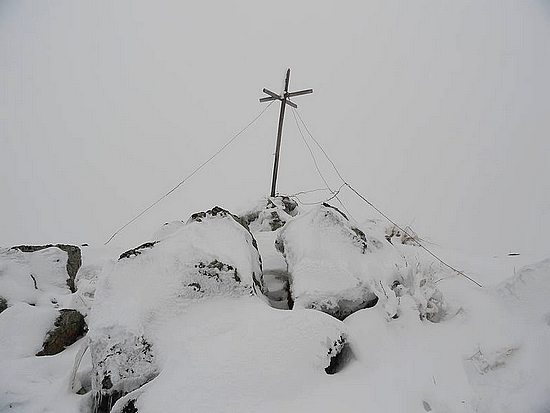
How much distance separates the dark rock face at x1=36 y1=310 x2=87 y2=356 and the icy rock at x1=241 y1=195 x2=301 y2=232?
3.67 m


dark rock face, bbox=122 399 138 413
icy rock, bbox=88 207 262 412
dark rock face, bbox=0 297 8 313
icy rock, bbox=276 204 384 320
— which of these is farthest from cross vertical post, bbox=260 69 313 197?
dark rock face, bbox=122 399 138 413

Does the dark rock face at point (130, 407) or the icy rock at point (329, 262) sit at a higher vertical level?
the icy rock at point (329, 262)

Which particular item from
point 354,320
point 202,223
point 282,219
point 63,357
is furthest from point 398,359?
point 282,219

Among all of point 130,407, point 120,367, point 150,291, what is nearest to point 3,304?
point 150,291

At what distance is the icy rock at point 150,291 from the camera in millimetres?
3178

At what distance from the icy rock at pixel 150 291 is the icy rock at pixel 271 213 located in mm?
2653

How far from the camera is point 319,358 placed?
3.07 m

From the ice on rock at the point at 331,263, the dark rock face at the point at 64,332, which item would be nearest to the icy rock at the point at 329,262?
the ice on rock at the point at 331,263

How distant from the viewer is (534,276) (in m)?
4.08

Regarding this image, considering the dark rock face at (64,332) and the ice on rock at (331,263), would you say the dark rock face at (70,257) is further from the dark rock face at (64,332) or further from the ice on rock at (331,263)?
the ice on rock at (331,263)

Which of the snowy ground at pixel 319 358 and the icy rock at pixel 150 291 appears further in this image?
the icy rock at pixel 150 291

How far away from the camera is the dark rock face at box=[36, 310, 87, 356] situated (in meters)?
4.25

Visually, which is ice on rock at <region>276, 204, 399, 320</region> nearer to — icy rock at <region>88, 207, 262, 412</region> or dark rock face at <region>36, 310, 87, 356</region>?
icy rock at <region>88, 207, 262, 412</region>

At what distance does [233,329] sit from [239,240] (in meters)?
1.61
